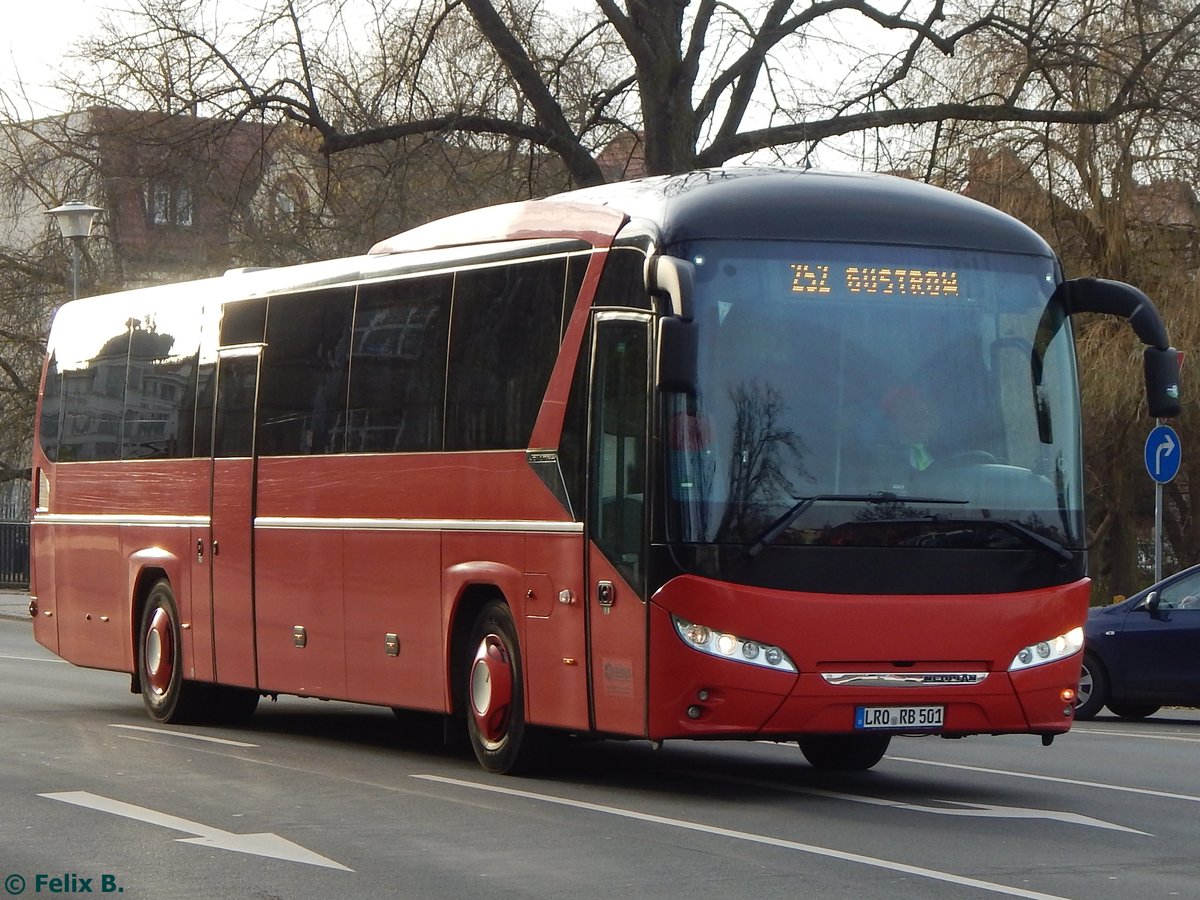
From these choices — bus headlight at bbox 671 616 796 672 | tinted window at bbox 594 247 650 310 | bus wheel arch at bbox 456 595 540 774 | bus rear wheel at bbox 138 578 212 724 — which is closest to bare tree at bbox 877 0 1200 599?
bus rear wheel at bbox 138 578 212 724

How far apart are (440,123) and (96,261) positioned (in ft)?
52.8

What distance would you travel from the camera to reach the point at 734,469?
37.2ft

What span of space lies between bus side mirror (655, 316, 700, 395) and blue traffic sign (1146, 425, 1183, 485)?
12.7 metres

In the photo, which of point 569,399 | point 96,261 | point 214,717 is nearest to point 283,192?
point 96,261

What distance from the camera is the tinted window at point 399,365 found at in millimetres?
13773

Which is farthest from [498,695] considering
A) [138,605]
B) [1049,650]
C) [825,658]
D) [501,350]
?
[138,605]

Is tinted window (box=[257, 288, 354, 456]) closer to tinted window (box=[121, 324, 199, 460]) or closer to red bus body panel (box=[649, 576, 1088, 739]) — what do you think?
tinted window (box=[121, 324, 199, 460])

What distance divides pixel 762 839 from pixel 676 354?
247 centimetres

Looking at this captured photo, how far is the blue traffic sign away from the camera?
74.3ft

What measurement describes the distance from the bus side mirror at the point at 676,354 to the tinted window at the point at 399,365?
2.91m

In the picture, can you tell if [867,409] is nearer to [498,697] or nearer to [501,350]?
[501,350]

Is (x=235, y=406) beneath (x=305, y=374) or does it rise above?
beneath

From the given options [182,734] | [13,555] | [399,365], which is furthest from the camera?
[13,555]

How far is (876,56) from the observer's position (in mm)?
27078
